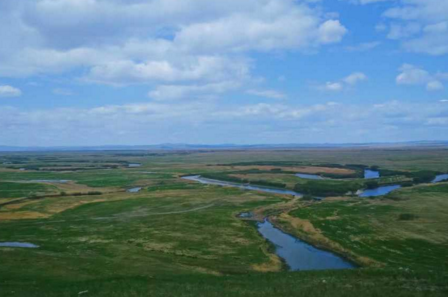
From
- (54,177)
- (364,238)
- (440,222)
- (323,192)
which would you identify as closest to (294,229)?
(364,238)

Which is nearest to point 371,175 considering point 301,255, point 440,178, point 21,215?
point 440,178

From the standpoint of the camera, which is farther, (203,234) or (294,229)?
(294,229)

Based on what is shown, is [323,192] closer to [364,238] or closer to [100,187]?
[364,238]

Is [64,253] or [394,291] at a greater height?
[394,291]

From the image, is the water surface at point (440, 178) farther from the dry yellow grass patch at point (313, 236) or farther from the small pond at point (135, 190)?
the small pond at point (135, 190)

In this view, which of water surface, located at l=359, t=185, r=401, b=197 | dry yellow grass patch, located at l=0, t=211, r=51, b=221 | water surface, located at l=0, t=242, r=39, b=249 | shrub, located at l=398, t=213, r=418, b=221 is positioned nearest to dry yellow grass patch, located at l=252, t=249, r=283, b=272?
water surface, located at l=0, t=242, r=39, b=249

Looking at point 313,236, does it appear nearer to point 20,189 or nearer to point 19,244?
point 19,244
